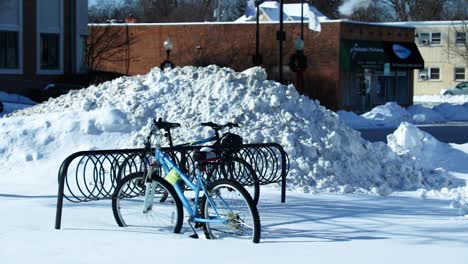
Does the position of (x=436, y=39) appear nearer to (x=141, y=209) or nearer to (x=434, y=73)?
(x=434, y=73)

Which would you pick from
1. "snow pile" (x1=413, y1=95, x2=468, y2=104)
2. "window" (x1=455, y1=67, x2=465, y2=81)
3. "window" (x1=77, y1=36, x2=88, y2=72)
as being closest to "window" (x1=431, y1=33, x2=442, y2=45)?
"window" (x1=455, y1=67, x2=465, y2=81)

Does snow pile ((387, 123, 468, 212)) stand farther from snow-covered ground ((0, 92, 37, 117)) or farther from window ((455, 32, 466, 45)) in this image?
window ((455, 32, 466, 45))

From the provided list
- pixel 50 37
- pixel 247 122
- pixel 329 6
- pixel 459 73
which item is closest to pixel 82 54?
pixel 50 37

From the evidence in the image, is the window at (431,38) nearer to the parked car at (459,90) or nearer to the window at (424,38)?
the window at (424,38)

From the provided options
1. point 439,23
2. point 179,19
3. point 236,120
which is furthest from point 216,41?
point 179,19

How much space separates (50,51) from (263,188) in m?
35.2

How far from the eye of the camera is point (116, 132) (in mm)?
15375

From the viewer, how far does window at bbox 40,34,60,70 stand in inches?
1822

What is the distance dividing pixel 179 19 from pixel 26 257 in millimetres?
88805

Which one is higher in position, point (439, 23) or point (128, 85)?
point (439, 23)

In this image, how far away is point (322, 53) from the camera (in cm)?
4662

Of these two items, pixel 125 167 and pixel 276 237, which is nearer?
pixel 276 237

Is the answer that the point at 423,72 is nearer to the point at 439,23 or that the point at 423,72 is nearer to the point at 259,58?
the point at 439,23

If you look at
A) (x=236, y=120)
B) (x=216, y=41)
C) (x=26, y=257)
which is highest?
(x=216, y=41)
